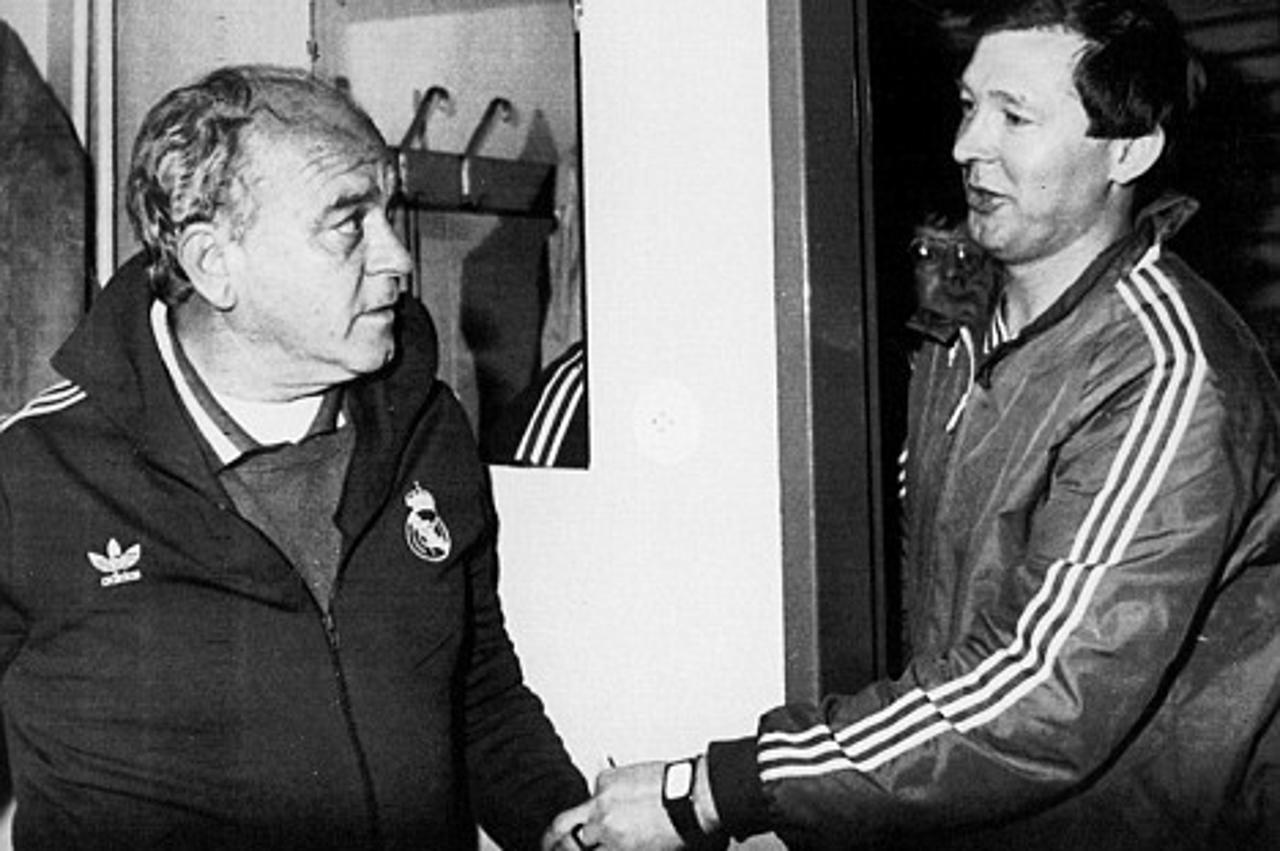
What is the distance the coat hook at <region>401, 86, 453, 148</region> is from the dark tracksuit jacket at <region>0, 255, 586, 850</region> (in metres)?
0.21

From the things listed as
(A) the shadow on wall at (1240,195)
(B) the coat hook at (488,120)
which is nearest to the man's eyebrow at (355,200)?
(B) the coat hook at (488,120)

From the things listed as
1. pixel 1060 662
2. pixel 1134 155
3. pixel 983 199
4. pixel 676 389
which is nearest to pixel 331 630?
pixel 676 389

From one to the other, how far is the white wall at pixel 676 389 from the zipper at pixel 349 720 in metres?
0.21

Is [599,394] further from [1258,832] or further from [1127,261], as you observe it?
[1258,832]

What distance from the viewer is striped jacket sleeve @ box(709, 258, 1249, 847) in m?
1.09

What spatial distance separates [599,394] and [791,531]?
0.63 ft

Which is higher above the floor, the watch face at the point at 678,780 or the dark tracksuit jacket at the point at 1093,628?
the dark tracksuit jacket at the point at 1093,628

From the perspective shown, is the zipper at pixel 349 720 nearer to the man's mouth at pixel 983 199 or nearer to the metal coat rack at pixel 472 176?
the metal coat rack at pixel 472 176

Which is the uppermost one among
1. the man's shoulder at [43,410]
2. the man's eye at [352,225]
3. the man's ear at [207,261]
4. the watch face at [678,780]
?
the man's eye at [352,225]

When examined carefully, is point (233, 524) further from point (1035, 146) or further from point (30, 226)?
point (1035, 146)

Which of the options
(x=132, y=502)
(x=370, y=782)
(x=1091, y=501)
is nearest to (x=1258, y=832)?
(x=1091, y=501)

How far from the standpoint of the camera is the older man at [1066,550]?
1.10 m

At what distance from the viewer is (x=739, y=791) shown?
113 cm

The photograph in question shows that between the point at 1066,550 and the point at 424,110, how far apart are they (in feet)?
1.98
